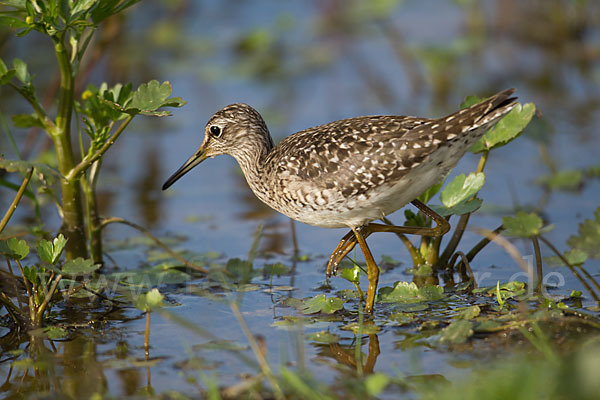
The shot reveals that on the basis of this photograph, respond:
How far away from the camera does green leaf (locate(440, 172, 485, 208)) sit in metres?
6.27

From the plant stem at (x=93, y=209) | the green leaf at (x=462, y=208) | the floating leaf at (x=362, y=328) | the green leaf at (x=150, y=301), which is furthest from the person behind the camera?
the plant stem at (x=93, y=209)

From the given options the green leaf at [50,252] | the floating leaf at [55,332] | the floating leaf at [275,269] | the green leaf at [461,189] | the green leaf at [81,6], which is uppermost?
the green leaf at [81,6]

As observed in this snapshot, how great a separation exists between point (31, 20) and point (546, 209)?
529 centimetres

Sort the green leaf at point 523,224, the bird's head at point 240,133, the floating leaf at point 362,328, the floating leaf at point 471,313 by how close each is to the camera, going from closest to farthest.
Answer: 1. the green leaf at point 523,224
2. the floating leaf at point 471,313
3. the floating leaf at point 362,328
4. the bird's head at point 240,133

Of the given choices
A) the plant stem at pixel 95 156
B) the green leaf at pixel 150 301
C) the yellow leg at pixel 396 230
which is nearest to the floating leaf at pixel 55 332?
the green leaf at pixel 150 301

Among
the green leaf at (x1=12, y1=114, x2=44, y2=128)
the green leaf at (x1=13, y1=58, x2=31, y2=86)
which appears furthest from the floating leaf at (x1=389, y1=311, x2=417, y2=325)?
the green leaf at (x1=13, y1=58, x2=31, y2=86)

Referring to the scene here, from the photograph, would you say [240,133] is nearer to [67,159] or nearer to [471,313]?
[67,159]

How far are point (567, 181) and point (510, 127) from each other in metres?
2.57

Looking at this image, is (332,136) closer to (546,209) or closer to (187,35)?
(546,209)

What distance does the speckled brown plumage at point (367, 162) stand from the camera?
5.71 m

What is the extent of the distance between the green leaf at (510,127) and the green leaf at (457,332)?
5.66ft

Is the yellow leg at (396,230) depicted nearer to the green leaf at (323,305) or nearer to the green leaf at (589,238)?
the green leaf at (323,305)

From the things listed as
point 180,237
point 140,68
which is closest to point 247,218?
point 180,237

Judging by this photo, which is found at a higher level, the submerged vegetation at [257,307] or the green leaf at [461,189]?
the green leaf at [461,189]
